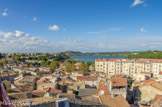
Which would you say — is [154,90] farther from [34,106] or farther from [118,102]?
[34,106]

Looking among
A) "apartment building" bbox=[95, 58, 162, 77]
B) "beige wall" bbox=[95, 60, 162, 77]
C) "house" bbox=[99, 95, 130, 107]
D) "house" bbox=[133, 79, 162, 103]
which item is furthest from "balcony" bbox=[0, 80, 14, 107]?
"beige wall" bbox=[95, 60, 162, 77]

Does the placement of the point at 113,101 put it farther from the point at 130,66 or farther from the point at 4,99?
the point at 130,66

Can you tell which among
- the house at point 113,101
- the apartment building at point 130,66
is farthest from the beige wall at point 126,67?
the house at point 113,101

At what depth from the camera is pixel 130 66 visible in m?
57.5

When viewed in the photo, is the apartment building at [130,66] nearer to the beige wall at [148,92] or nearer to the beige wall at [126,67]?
the beige wall at [126,67]

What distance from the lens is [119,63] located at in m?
59.5

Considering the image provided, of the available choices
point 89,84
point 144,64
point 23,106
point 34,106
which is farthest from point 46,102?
point 144,64

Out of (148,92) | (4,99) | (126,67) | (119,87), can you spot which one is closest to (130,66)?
(126,67)

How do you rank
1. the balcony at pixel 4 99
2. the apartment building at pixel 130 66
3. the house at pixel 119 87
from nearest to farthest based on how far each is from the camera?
1. the balcony at pixel 4 99
2. the house at pixel 119 87
3. the apartment building at pixel 130 66

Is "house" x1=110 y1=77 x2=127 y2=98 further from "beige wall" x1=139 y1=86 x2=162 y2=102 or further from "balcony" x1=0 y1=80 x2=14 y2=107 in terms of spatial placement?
"balcony" x1=0 y1=80 x2=14 y2=107

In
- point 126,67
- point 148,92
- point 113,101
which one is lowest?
point 126,67

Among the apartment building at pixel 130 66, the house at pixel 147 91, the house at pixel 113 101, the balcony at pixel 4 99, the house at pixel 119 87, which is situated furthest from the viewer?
the apartment building at pixel 130 66

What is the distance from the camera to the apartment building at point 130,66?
5411 cm

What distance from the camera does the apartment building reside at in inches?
2130
